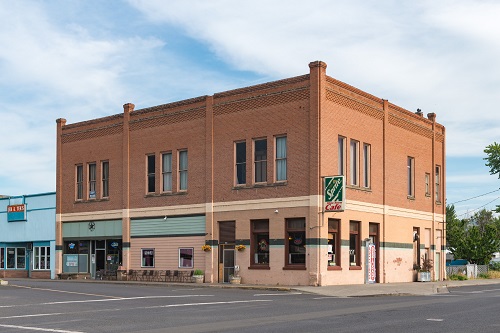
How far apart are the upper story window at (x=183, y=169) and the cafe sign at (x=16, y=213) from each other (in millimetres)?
18112

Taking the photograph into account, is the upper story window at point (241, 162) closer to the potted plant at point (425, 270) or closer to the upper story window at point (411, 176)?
the upper story window at point (411, 176)

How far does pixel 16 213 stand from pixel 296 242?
28.4 metres

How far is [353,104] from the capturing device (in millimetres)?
40000

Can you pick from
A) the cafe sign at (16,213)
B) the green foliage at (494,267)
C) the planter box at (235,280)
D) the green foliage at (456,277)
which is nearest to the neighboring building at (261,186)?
the planter box at (235,280)

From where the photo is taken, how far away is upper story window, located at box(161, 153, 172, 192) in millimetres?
44281

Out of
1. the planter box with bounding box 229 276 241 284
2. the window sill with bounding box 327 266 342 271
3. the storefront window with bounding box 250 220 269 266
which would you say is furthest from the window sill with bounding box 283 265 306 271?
the planter box with bounding box 229 276 241 284

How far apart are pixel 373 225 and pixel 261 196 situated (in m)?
7.70

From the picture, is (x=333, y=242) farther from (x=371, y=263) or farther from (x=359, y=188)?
(x=371, y=263)

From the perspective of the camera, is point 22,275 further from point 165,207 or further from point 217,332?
point 217,332

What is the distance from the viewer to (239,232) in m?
39.8

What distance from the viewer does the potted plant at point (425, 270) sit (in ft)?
149

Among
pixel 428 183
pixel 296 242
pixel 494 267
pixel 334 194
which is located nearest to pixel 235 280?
pixel 296 242

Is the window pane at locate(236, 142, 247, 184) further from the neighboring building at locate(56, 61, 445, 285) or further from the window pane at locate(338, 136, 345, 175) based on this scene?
the window pane at locate(338, 136, 345, 175)

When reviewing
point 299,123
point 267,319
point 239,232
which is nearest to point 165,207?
point 239,232
